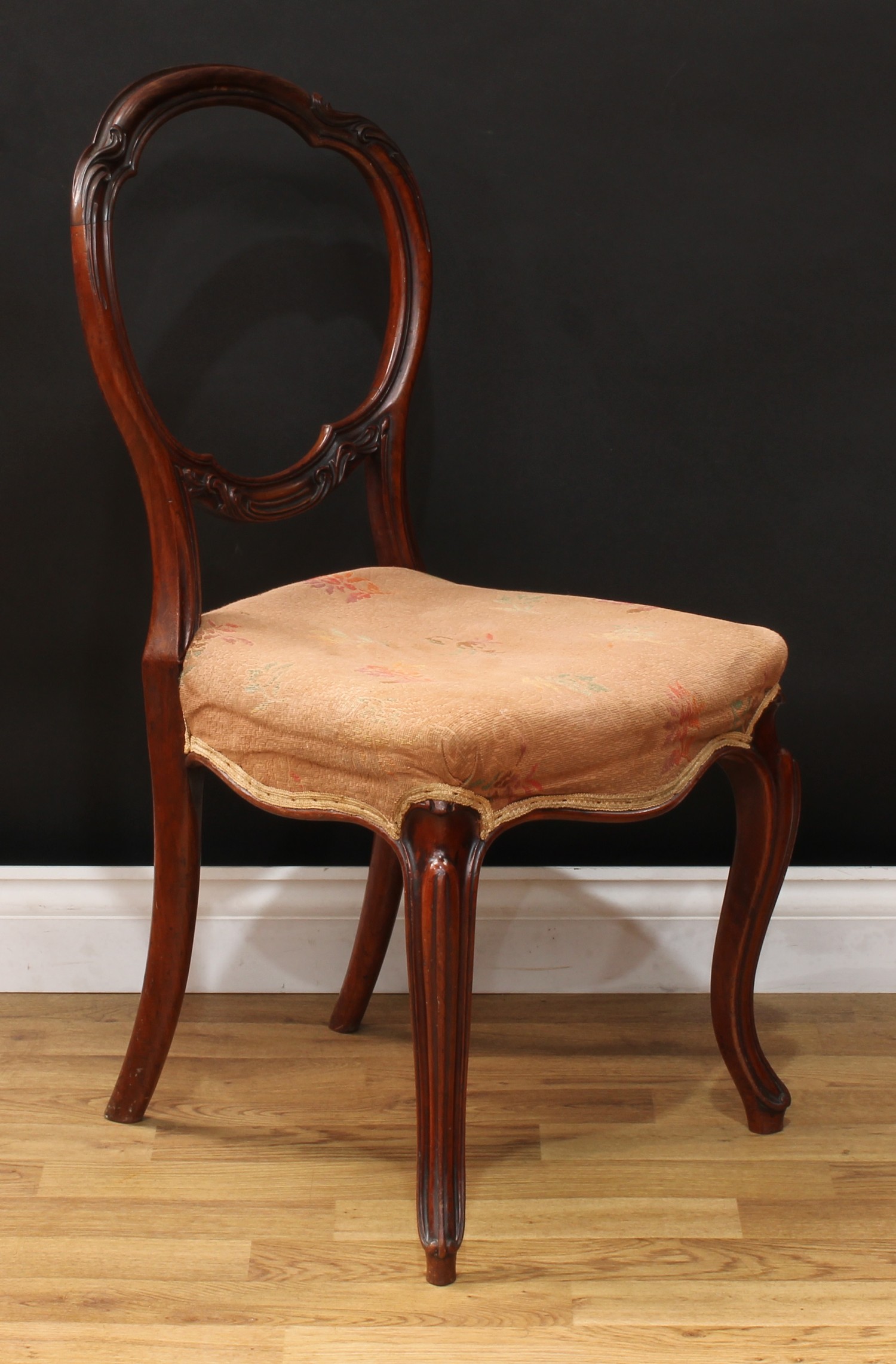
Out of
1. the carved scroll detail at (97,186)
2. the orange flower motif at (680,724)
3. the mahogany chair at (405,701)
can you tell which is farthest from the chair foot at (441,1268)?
the carved scroll detail at (97,186)

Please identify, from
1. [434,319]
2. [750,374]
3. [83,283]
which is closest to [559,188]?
[434,319]

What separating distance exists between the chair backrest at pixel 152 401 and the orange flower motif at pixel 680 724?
1.49ft

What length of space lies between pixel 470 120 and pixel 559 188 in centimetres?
13

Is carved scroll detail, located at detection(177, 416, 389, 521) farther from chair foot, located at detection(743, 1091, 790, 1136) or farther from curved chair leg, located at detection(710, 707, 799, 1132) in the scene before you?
chair foot, located at detection(743, 1091, 790, 1136)

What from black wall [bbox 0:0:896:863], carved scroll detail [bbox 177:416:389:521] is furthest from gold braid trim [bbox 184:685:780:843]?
black wall [bbox 0:0:896:863]

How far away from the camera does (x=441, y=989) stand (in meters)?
0.96

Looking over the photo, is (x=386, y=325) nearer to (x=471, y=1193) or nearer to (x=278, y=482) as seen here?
(x=278, y=482)

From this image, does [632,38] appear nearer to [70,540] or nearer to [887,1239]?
[70,540]

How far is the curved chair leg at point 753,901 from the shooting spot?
118cm

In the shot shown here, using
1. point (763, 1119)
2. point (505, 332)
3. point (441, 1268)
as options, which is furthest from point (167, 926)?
point (505, 332)

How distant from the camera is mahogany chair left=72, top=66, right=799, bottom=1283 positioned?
95 cm

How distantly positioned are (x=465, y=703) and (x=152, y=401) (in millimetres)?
548

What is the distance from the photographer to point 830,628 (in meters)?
1.55

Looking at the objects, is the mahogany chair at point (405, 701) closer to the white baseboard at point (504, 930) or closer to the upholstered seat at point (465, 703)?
the upholstered seat at point (465, 703)
